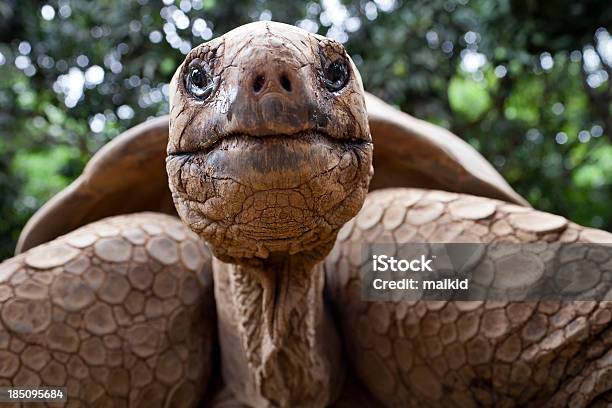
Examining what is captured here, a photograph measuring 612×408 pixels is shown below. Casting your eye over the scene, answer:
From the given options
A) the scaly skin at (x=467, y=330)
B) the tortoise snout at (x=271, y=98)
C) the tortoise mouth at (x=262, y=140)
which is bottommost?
the scaly skin at (x=467, y=330)

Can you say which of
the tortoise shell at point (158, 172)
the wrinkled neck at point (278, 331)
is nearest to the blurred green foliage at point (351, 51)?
the tortoise shell at point (158, 172)

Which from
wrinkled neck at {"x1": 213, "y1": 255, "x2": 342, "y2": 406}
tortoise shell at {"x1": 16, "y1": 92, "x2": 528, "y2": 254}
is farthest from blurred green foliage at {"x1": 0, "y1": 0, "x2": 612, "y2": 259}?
wrinkled neck at {"x1": 213, "y1": 255, "x2": 342, "y2": 406}

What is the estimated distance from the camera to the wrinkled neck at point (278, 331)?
1372 millimetres

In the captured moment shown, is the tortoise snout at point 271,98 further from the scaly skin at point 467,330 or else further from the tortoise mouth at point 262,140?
the scaly skin at point 467,330

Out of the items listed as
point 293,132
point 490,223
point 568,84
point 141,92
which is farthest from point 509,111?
point 293,132

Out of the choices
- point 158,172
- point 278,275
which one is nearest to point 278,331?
point 278,275

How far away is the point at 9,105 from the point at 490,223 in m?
3.85

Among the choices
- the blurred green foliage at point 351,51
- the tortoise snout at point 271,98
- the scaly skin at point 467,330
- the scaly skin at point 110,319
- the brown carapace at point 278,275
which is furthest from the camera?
the blurred green foliage at point 351,51

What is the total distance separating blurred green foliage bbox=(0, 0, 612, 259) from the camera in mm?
4023

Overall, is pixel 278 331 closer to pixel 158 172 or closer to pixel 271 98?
pixel 271 98

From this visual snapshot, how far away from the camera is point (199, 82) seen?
1.11 metres

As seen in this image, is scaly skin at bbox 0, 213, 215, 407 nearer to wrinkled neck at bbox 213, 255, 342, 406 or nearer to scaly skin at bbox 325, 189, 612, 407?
wrinkled neck at bbox 213, 255, 342, 406

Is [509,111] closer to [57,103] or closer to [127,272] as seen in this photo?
[57,103]

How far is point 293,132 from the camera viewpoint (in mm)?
961
